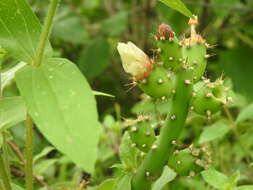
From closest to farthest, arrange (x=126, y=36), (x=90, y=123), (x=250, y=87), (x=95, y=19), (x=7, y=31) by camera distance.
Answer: (x=90, y=123) < (x=7, y=31) < (x=250, y=87) < (x=126, y=36) < (x=95, y=19)

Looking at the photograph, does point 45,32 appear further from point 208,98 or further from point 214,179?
point 214,179

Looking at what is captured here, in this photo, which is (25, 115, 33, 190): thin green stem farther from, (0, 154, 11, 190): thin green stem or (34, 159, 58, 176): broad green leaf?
(34, 159, 58, 176): broad green leaf

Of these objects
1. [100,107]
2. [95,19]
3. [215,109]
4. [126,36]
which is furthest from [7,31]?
[95,19]

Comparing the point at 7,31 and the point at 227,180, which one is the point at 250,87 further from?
the point at 7,31

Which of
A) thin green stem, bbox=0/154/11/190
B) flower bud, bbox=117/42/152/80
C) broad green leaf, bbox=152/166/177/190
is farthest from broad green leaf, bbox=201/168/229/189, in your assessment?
thin green stem, bbox=0/154/11/190

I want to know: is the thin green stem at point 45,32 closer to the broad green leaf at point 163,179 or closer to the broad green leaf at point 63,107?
the broad green leaf at point 63,107

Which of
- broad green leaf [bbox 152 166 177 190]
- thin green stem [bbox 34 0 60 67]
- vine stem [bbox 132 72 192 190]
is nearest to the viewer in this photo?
thin green stem [bbox 34 0 60 67]
